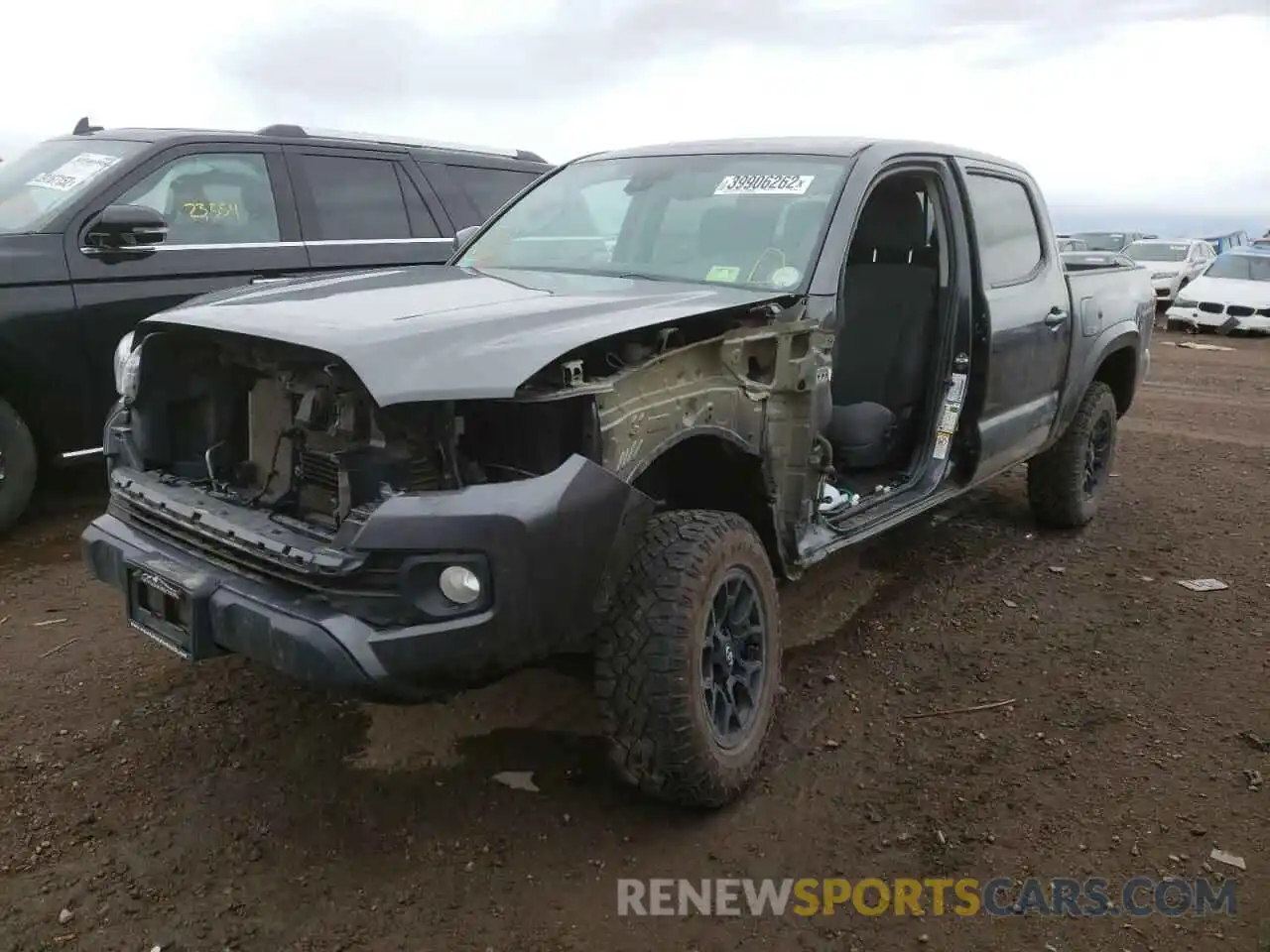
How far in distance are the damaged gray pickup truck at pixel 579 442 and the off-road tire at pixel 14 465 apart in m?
1.77

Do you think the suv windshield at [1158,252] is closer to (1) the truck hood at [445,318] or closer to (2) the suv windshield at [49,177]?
(2) the suv windshield at [49,177]

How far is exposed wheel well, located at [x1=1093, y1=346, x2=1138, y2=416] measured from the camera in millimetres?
5641

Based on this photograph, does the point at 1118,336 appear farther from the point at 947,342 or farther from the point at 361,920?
the point at 361,920

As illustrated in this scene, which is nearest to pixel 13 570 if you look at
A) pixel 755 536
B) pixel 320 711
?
pixel 320 711

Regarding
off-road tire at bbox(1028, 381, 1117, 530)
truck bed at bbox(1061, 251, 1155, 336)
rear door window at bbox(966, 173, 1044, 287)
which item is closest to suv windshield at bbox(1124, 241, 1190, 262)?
truck bed at bbox(1061, 251, 1155, 336)

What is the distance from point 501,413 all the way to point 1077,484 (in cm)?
382

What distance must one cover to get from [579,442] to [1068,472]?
3.67 m

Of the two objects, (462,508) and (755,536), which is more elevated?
(462,508)

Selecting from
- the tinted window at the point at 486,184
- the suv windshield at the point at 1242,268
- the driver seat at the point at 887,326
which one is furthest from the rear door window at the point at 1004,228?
the suv windshield at the point at 1242,268

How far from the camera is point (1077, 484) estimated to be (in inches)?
210

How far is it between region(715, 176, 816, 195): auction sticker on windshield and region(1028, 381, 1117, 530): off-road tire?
2360mm

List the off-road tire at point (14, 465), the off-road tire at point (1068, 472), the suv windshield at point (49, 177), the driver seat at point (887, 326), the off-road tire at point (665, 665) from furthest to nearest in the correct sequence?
the off-road tire at point (1068, 472) < the suv windshield at point (49, 177) < the off-road tire at point (14, 465) < the driver seat at point (887, 326) < the off-road tire at point (665, 665)

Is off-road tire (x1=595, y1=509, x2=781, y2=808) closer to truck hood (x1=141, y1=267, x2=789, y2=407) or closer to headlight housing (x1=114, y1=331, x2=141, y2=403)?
truck hood (x1=141, y1=267, x2=789, y2=407)

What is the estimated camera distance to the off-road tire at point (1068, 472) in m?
5.29
